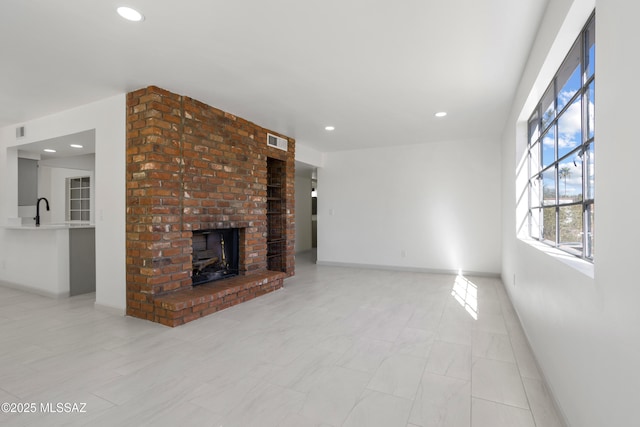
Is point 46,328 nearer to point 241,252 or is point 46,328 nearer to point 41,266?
point 41,266

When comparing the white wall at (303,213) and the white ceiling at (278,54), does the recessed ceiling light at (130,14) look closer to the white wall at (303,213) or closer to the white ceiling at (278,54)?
the white ceiling at (278,54)

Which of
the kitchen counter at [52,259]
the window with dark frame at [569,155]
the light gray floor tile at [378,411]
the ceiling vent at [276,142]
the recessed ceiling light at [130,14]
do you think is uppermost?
the recessed ceiling light at [130,14]

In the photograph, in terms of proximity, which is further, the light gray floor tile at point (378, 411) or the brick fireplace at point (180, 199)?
the brick fireplace at point (180, 199)

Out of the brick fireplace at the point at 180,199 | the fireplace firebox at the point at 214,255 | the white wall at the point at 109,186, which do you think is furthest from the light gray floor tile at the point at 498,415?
the white wall at the point at 109,186

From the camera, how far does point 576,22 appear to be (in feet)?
5.43

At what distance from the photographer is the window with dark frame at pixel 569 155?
1.66 metres

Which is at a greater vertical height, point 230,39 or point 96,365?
point 230,39

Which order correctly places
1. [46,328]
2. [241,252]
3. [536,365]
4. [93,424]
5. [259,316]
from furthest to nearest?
1. [241,252]
2. [259,316]
3. [46,328]
4. [536,365]
5. [93,424]

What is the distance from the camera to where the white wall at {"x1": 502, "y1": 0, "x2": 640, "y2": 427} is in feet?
3.16

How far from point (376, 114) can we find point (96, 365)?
3.88 meters

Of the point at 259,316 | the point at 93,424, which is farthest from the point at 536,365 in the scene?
the point at 93,424

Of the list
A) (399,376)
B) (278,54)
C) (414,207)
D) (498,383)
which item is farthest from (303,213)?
(498,383)

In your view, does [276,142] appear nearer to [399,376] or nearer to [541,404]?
[399,376]

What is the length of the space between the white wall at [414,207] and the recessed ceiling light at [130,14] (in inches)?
187
